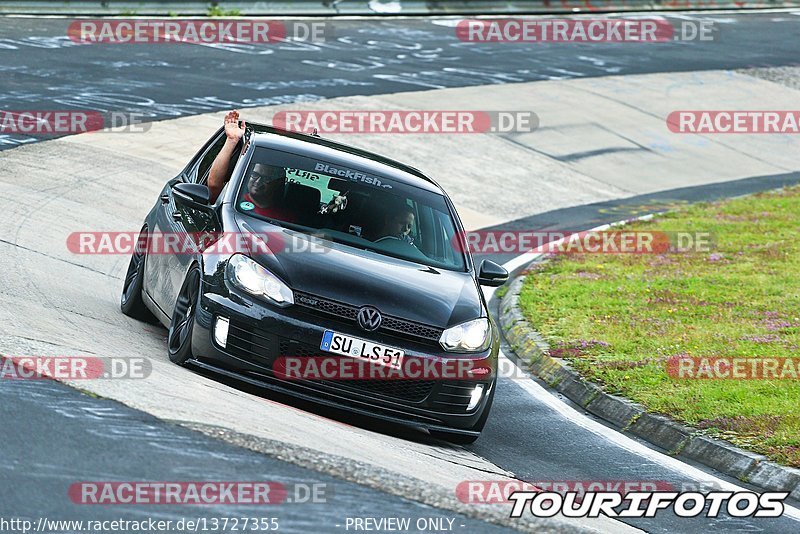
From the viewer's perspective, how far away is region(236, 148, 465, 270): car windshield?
8.70 meters

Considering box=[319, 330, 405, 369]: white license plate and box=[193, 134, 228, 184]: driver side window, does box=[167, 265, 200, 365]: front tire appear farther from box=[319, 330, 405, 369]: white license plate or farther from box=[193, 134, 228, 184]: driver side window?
box=[193, 134, 228, 184]: driver side window

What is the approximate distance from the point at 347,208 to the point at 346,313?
1.40 m

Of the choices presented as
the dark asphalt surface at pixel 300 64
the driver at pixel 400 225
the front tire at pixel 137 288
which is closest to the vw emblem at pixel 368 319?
the driver at pixel 400 225

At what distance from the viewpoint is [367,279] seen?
7.94 m

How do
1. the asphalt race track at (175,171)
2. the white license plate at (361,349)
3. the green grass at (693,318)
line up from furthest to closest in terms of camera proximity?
the green grass at (693,318)
the white license plate at (361,349)
the asphalt race track at (175,171)

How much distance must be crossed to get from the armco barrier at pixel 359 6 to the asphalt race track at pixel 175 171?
30.4 inches

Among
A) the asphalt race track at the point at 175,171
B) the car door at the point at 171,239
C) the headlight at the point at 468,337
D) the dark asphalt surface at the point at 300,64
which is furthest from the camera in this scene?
the dark asphalt surface at the point at 300,64

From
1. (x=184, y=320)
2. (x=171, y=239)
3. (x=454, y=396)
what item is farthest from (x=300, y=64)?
(x=454, y=396)

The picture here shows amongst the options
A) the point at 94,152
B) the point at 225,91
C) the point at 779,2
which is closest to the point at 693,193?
the point at 225,91

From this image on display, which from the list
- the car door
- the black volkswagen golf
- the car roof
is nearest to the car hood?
the black volkswagen golf

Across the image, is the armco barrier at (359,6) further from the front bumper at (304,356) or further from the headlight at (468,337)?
the headlight at (468,337)

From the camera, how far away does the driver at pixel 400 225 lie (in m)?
8.87

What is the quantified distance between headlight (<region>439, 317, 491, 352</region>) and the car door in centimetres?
185

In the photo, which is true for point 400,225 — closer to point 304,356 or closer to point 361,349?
point 361,349
